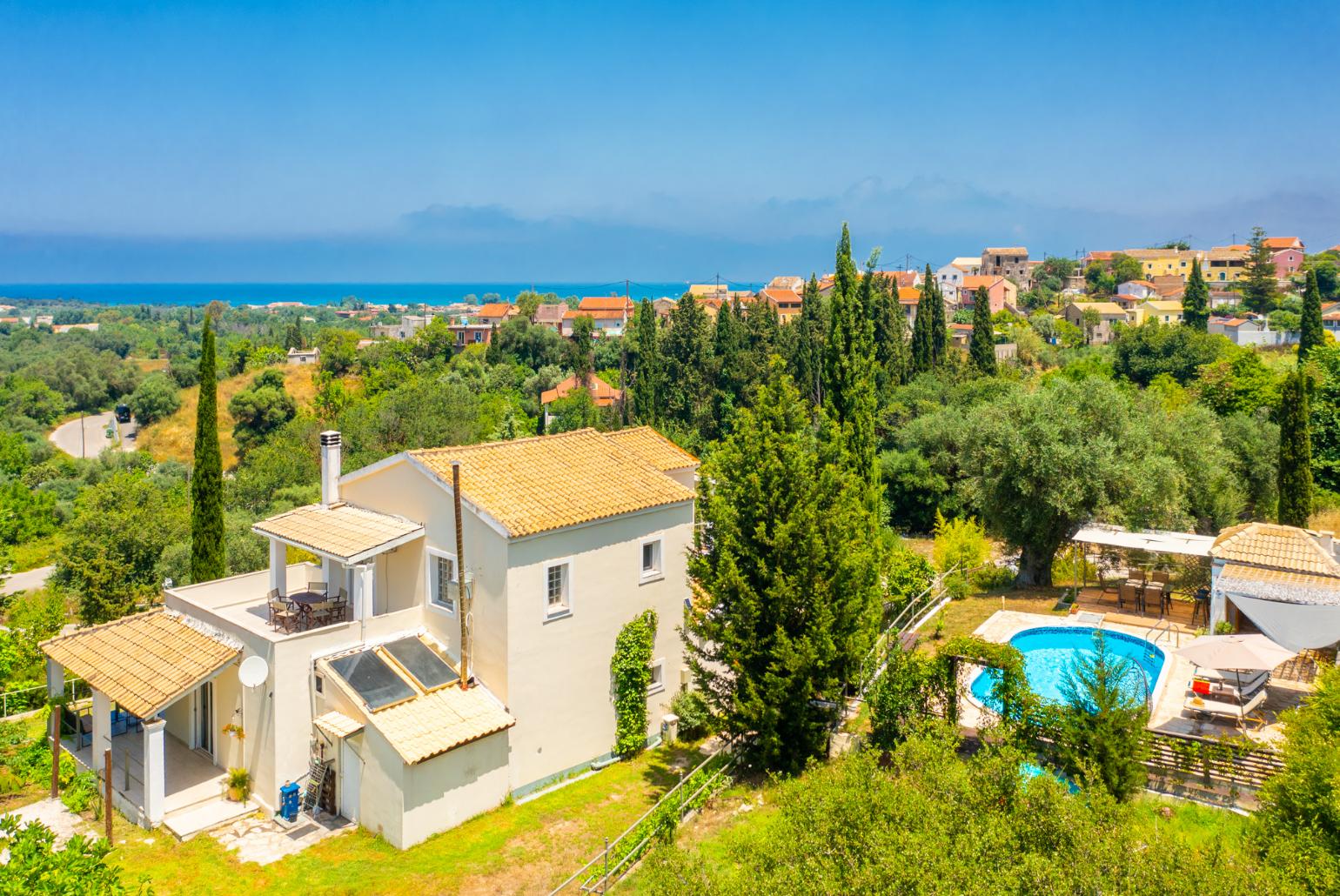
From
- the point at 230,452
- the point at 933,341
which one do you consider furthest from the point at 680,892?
the point at 230,452

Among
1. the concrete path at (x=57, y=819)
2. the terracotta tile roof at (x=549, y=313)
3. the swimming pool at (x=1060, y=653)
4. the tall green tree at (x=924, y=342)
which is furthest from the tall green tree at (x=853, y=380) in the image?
the terracotta tile roof at (x=549, y=313)

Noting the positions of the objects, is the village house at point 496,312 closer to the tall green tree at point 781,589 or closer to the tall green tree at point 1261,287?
the tall green tree at point 1261,287

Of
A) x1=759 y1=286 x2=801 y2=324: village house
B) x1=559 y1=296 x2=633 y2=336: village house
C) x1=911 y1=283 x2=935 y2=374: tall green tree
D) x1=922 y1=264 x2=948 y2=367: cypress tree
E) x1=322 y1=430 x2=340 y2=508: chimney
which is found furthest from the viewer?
x1=759 y1=286 x2=801 y2=324: village house

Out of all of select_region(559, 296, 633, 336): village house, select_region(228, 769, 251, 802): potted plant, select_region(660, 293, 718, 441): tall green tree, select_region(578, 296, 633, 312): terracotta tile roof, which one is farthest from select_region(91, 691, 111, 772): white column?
select_region(578, 296, 633, 312): terracotta tile roof

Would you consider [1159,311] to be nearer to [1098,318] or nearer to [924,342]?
[1098,318]

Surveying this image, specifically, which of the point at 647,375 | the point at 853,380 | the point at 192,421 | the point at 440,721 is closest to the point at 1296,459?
the point at 853,380

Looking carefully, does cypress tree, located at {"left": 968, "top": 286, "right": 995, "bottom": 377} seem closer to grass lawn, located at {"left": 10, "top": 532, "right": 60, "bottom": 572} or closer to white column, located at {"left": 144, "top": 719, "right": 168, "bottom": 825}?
white column, located at {"left": 144, "top": 719, "right": 168, "bottom": 825}

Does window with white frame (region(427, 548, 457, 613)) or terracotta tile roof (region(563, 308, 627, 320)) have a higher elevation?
terracotta tile roof (region(563, 308, 627, 320))

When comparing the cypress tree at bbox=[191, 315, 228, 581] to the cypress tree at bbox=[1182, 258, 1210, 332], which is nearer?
the cypress tree at bbox=[191, 315, 228, 581]
